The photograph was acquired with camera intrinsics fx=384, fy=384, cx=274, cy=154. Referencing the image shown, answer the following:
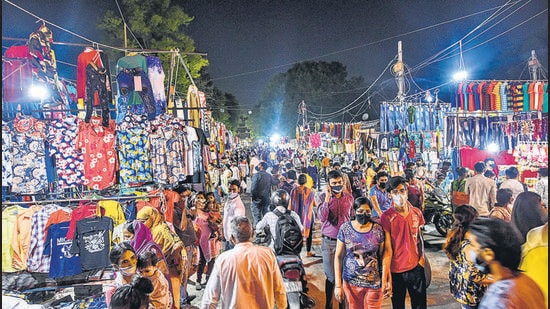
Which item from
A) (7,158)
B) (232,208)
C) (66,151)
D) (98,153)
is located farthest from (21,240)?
(232,208)

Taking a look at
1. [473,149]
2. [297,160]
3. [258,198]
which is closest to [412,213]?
[258,198]

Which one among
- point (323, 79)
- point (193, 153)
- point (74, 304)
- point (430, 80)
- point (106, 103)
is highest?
point (323, 79)

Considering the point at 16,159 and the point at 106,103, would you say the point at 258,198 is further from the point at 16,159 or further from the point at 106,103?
the point at 16,159

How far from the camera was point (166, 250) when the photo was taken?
4.71 meters

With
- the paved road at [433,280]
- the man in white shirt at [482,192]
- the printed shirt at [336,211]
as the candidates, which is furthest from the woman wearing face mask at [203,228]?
the man in white shirt at [482,192]

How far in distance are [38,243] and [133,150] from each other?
72.4 inches

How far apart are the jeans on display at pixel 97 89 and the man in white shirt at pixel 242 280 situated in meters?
2.88

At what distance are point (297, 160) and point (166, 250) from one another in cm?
1822

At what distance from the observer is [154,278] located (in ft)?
12.1

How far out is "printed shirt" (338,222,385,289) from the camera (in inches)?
159

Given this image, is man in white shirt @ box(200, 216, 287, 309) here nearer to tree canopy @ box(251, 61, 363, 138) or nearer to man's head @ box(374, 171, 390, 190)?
man's head @ box(374, 171, 390, 190)

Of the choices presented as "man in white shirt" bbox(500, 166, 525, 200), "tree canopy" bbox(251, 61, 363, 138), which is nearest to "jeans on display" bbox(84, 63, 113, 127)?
"man in white shirt" bbox(500, 166, 525, 200)

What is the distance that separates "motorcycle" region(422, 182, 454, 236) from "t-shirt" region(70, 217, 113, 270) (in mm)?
7759

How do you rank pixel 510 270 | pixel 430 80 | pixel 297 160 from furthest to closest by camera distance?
pixel 430 80 < pixel 297 160 < pixel 510 270
